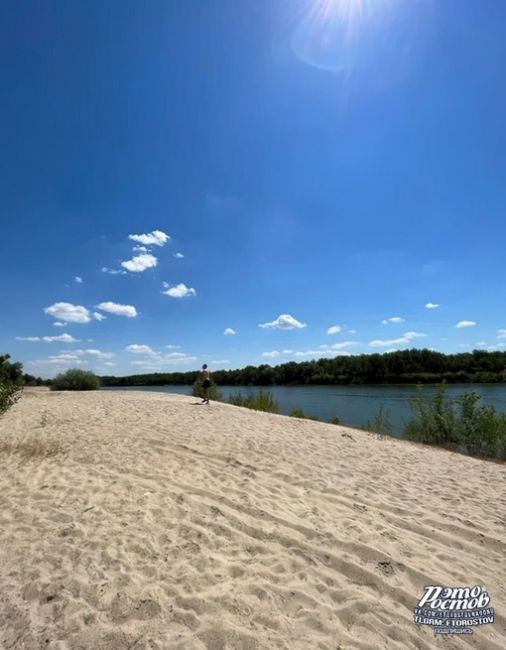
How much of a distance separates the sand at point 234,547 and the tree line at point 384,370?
42.5m

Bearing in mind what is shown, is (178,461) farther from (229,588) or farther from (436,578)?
(436,578)

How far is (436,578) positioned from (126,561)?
2816 millimetres

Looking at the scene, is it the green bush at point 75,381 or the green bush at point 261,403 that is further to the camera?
the green bush at point 75,381

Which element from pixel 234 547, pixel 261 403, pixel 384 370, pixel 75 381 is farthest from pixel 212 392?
pixel 384 370

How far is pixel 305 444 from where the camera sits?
8.12 metres

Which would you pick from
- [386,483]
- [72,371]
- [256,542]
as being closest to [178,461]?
[256,542]

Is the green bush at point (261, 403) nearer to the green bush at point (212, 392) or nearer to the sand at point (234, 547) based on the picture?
the green bush at point (212, 392)

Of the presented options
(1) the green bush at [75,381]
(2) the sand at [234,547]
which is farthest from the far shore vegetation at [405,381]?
(2) the sand at [234,547]

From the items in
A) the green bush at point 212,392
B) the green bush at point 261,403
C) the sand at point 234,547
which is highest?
the green bush at point 212,392

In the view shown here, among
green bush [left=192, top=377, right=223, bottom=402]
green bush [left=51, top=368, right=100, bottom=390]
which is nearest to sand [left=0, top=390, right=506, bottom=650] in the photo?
green bush [left=192, top=377, right=223, bottom=402]

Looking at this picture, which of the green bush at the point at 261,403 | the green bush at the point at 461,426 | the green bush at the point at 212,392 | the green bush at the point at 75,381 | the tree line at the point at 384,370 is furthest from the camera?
the tree line at the point at 384,370

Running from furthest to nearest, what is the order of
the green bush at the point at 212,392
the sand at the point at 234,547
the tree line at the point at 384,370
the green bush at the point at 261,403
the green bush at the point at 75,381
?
the tree line at the point at 384,370, the green bush at the point at 75,381, the green bush at the point at 212,392, the green bush at the point at 261,403, the sand at the point at 234,547

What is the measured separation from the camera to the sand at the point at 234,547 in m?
2.51

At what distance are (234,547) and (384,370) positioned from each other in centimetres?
5483
